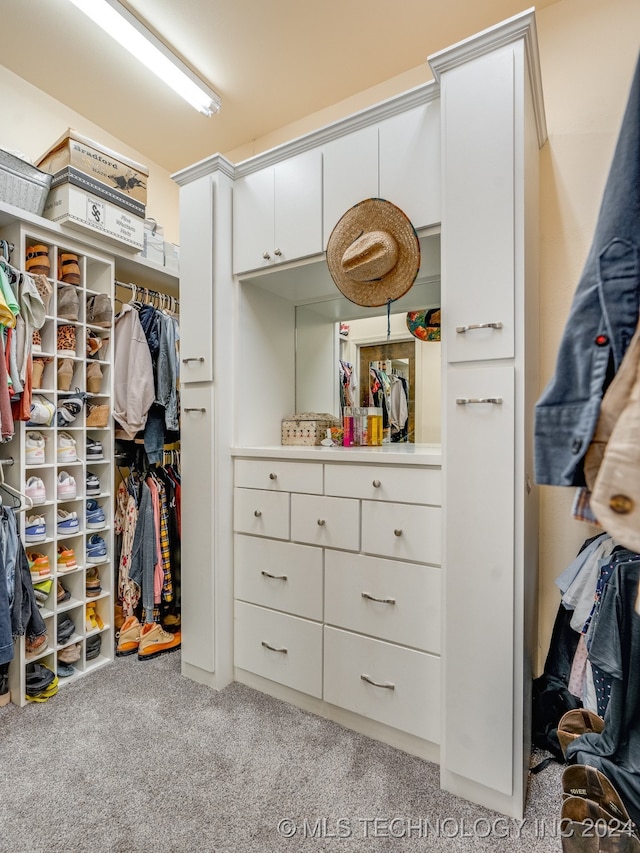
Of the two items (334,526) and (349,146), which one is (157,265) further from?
(334,526)

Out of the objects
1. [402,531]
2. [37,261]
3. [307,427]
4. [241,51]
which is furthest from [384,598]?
[241,51]

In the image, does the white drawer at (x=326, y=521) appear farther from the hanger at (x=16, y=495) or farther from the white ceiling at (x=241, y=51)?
the white ceiling at (x=241, y=51)

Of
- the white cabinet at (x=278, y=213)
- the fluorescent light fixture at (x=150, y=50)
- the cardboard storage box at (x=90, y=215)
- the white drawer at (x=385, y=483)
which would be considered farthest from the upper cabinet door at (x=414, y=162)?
the cardboard storage box at (x=90, y=215)

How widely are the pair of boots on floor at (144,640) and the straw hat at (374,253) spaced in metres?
1.94

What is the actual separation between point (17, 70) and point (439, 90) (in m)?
2.15

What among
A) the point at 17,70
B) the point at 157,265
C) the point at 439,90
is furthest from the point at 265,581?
the point at 17,70

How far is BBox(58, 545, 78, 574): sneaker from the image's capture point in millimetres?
2053

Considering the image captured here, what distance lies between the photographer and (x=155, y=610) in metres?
2.33

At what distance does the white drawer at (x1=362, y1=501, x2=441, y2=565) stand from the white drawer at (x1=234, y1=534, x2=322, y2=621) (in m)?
0.26

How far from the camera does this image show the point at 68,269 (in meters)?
2.08

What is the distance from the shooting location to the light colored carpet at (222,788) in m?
1.24

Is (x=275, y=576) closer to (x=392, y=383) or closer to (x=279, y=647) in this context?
(x=279, y=647)

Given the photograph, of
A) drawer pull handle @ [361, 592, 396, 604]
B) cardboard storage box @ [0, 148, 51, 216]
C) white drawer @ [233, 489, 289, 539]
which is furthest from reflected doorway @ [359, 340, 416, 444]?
cardboard storage box @ [0, 148, 51, 216]

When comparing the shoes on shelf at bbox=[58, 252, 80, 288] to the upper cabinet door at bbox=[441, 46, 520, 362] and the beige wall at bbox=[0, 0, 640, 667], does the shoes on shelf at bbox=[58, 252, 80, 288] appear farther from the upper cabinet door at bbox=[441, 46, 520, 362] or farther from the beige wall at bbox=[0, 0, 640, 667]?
the beige wall at bbox=[0, 0, 640, 667]
